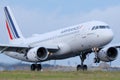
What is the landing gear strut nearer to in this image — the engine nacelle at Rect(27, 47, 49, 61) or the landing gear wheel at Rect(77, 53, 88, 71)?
the landing gear wheel at Rect(77, 53, 88, 71)

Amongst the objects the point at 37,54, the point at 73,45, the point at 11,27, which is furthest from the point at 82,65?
the point at 11,27

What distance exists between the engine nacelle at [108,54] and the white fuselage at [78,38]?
6.36 ft

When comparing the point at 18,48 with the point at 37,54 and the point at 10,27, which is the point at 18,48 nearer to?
the point at 37,54

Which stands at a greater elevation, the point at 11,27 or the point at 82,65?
the point at 11,27

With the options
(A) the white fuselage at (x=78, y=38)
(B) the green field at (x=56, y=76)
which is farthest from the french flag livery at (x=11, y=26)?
(B) the green field at (x=56, y=76)

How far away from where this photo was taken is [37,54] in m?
49.2

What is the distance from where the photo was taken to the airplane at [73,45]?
4881cm

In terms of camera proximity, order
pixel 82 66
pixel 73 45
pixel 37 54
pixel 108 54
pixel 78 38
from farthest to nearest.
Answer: pixel 82 66
pixel 108 54
pixel 73 45
pixel 78 38
pixel 37 54

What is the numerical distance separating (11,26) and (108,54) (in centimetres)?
1818

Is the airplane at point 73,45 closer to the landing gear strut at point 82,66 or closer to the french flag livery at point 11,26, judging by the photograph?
the landing gear strut at point 82,66

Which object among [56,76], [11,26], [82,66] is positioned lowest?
[56,76]

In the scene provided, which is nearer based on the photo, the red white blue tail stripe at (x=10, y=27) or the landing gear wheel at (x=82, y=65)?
the landing gear wheel at (x=82, y=65)

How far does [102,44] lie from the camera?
4891 cm

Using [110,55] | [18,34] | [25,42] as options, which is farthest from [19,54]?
[110,55]
